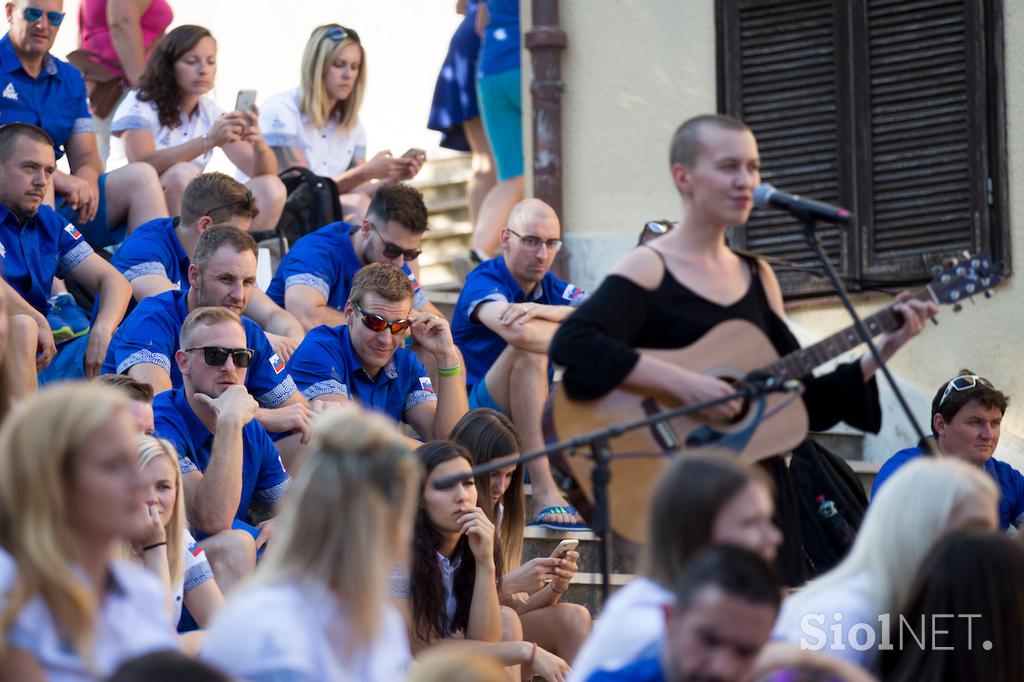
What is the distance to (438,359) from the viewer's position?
704 centimetres

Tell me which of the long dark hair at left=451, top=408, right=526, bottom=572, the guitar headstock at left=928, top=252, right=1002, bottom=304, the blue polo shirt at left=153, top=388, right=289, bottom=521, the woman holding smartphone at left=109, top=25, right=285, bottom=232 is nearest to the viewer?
the guitar headstock at left=928, top=252, right=1002, bottom=304

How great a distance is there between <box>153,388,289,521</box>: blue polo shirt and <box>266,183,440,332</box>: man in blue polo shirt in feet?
4.93

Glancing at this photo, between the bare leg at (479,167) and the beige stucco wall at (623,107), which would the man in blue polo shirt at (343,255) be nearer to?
the beige stucco wall at (623,107)

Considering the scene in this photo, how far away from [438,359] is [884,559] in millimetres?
3601

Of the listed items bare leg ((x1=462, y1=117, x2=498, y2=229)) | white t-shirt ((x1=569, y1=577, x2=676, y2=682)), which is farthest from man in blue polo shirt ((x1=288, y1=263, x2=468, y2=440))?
white t-shirt ((x1=569, y1=577, x2=676, y2=682))

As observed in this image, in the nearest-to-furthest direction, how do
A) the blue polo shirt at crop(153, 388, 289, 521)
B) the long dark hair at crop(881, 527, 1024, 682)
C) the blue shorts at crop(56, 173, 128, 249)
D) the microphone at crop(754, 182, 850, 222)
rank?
the long dark hair at crop(881, 527, 1024, 682)
the microphone at crop(754, 182, 850, 222)
the blue polo shirt at crop(153, 388, 289, 521)
the blue shorts at crop(56, 173, 128, 249)

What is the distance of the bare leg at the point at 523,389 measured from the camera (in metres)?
7.00

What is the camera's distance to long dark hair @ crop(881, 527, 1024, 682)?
11.6 ft

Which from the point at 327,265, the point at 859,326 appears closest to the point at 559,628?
the point at 859,326

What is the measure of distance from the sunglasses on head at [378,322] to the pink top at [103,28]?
3633 mm

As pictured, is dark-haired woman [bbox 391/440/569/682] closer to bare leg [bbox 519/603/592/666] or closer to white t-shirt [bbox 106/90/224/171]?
bare leg [bbox 519/603/592/666]

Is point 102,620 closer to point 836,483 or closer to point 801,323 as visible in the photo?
point 836,483

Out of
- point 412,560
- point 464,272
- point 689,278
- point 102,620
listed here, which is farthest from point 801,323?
point 102,620

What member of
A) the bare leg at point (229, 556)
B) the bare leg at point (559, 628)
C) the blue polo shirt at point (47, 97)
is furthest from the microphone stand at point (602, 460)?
the blue polo shirt at point (47, 97)
